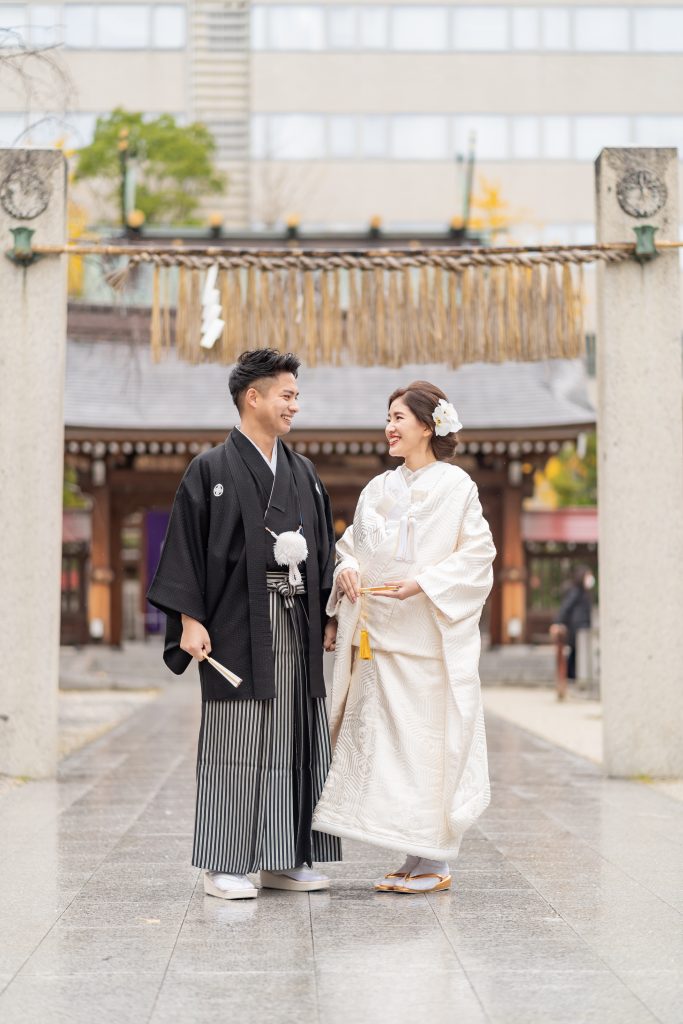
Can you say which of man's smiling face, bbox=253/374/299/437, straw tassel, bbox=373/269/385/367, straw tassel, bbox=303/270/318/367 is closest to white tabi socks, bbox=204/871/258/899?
man's smiling face, bbox=253/374/299/437

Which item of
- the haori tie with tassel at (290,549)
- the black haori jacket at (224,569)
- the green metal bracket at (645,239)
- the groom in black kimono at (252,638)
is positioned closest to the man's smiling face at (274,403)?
the groom in black kimono at (252,638)

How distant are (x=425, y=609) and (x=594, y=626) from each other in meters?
12.4

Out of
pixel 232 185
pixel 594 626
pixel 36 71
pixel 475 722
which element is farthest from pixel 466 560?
pixel 232 185

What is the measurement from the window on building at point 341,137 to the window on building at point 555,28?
4.97 m

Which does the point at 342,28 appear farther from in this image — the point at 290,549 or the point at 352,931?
the point at 352,931

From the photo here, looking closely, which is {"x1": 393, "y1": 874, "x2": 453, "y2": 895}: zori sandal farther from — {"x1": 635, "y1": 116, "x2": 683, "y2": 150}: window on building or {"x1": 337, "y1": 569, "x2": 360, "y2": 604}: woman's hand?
{"x1": 635, "y1": 116, "x2": 683, "y2": 150}: window on building

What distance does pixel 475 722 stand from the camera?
449 centimetres

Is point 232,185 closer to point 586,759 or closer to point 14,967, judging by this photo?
point 586,759

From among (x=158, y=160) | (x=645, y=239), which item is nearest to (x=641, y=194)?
(x=645, y=239)

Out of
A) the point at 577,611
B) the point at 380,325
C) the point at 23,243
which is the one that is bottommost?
the point at 577,611

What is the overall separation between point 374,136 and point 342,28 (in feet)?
8.44

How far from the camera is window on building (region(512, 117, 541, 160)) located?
3139 cm

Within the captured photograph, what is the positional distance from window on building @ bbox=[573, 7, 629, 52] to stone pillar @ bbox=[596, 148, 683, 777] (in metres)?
25.8

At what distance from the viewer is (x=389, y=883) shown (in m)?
4.48
